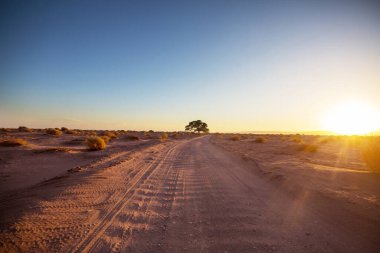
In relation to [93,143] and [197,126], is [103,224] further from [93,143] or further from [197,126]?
[197,126]

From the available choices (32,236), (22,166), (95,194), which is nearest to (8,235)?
(32,236)

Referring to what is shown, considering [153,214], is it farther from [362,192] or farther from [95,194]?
[362,192]

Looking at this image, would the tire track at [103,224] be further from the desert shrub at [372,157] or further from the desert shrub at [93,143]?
the desert shrub at [93,143]

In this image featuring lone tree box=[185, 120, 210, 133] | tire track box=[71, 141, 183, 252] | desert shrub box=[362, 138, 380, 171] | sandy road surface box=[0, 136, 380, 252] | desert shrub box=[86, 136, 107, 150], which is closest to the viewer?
tire track box=[71, 141, 183, 252]

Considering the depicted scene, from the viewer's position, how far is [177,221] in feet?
14.4

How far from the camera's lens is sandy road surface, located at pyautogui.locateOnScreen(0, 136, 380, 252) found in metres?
3.52

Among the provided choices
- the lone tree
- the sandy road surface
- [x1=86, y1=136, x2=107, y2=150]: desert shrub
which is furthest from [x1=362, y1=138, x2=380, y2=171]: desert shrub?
the lone tree

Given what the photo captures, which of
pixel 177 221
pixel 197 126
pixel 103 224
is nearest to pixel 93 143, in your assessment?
pixel 103 224

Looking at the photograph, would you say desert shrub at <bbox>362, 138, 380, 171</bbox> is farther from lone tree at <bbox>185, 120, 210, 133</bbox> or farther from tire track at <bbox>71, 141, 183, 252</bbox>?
lone tree at <bbox>185, 120, 210, 133</bbox>

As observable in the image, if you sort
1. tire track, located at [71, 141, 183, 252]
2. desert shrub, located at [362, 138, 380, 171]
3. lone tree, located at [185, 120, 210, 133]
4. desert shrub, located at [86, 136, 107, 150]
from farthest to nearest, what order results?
lone tree, located at [185, 120, 210, 133] → desert shrub, located at [86, 136, 107, 150] → desert shrub, located at [362, 138, 380, 171] → tire track, located at [71, 141, 183, 252]

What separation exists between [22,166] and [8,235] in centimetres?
854

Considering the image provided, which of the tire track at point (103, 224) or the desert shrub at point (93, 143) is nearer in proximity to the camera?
the tire track at point (103, 224)

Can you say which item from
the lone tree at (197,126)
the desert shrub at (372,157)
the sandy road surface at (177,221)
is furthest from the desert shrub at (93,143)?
the lone tree at (197,126)

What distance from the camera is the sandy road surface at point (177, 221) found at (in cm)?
352
